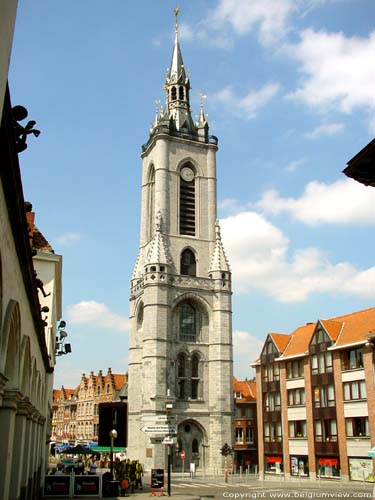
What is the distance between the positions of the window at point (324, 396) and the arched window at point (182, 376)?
15.5 meters

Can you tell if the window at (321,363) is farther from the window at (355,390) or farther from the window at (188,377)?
the window at (188,377)

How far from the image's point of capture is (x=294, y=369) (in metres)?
47.7

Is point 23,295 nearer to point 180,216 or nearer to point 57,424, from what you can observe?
point 180,216

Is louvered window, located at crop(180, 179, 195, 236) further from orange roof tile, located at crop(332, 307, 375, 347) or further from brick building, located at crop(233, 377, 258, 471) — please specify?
brick building, located at crop(233, 377, 258, 471)

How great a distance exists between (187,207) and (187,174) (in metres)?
4.08

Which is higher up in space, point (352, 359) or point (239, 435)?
point (352, 359)

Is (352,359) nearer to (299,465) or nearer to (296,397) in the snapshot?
(296,397)

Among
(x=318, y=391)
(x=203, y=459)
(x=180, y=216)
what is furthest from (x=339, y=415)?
(x=180, y=216)

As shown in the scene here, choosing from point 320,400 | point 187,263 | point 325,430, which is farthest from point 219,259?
point 325,430

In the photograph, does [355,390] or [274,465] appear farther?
[274,465]

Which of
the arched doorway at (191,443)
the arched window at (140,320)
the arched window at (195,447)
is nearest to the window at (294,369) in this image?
the arched doorway at (191,443)

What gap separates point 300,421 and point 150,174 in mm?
32275

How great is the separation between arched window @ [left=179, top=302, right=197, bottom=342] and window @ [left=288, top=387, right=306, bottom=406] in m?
13.1

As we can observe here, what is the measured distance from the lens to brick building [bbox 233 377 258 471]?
67812 millimetres
